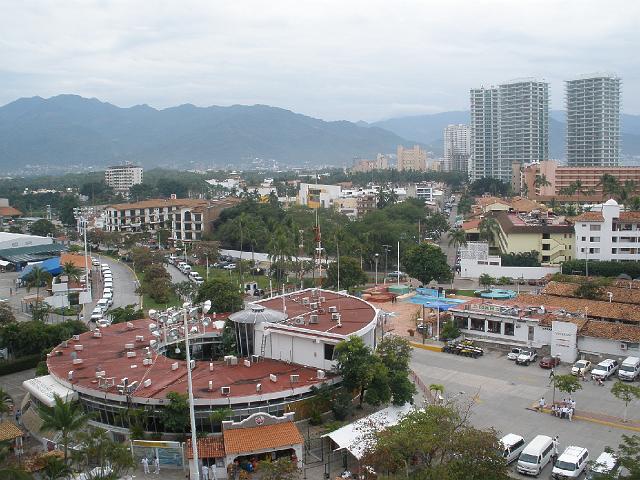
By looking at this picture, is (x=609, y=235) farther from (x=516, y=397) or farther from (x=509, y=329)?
(x=516, y=397)

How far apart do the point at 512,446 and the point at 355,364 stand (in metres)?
5.33

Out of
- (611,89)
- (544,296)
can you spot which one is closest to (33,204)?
(544,296)

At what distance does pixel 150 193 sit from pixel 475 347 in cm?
9205

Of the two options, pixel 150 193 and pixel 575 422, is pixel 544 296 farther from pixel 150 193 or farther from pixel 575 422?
pixel 150 193

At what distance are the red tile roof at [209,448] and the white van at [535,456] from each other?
8.35m

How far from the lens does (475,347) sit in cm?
3066

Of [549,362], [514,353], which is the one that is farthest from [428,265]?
[549,362]

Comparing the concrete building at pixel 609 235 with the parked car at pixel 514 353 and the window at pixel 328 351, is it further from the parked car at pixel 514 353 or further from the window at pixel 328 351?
the window at pixel 328 351

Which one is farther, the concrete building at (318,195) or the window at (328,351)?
the concrete building at (318,195)

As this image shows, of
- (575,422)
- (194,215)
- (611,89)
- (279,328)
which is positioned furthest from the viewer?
(611,89)

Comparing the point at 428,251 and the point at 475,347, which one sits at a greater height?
the point at 428,251

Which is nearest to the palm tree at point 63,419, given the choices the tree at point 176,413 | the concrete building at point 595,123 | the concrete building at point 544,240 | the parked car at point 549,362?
the tree at point 176,413

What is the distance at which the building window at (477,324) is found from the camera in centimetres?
3269

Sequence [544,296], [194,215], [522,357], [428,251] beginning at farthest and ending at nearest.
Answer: [194,215], [428,251], [544,296], [522,357]
